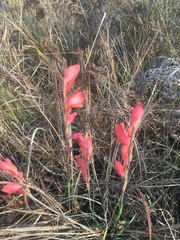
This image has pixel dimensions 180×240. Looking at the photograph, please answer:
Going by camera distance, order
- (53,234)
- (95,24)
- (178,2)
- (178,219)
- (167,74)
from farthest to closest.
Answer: (178,2)
(95,24)
(167,74)
(178,219)
(53,234)

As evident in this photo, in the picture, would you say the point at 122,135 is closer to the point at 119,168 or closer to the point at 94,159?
the point at 119,168

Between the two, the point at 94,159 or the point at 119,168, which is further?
the point at 94,159

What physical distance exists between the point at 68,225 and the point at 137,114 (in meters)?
0.49

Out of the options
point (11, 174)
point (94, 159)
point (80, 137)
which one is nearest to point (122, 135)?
point (80, 137)

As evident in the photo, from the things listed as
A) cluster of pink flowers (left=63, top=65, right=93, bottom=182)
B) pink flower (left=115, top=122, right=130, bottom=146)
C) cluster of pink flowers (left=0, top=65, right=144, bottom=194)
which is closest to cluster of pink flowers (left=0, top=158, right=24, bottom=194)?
cluster of pink flowers (left=0, top=65, right=144, bottom=194)

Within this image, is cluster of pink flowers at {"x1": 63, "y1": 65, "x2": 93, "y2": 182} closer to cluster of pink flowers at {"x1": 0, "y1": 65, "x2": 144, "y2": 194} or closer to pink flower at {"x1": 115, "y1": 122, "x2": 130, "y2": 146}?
cluster of pink flowers at {"x1": 0, "y1": 65, "x2": 144, "y2": 194}

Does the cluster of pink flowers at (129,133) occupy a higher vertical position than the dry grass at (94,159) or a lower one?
higher

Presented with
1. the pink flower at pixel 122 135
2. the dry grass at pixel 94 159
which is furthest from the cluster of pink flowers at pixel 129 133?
the dry grass at pixel 94 159

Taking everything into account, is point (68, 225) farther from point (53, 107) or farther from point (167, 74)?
point (167, 74)

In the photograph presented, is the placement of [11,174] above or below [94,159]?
above

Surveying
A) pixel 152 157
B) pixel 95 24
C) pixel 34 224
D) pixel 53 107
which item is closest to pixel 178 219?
pixel 152 157

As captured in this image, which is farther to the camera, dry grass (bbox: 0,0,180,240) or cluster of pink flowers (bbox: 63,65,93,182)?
dry grass (bbox: 0,0,180,240)

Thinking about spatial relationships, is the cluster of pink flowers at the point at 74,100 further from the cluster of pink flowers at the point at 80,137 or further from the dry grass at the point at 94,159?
the dry grass at the point at 94,159

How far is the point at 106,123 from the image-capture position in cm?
123
